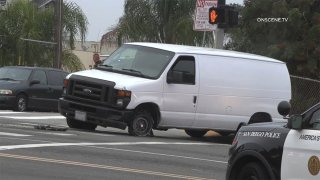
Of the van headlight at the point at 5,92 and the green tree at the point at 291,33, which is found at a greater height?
the green tree at the point at 291,33

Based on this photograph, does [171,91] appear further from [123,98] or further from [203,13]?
[203,13]

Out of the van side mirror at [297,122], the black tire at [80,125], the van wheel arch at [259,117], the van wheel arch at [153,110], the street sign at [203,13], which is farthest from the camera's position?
the street sign at [203,13]

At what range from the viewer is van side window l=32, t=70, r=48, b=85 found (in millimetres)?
23156

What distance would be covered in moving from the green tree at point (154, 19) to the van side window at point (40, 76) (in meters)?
18.8

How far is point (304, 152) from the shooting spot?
6.70 m

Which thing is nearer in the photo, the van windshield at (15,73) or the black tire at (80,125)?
the black tire at (80,125)

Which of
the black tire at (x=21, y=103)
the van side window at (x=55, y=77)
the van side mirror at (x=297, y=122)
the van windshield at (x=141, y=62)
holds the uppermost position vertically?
the van windshield at (x=141, y=62)

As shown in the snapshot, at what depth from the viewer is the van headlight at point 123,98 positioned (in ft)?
48.7

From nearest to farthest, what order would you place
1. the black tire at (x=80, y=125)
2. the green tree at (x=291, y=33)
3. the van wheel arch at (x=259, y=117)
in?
the black tire at (x=80, y=125)
the van wheel arch at (x=259, y=117)
the green tree at (x=291, y=33)

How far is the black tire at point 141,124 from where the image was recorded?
15221 millimetres

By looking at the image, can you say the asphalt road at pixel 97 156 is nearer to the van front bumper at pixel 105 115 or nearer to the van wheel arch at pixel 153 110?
the van front bumper at pixel 105 115

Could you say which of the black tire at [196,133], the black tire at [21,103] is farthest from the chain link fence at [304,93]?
the black tire at [21,103]

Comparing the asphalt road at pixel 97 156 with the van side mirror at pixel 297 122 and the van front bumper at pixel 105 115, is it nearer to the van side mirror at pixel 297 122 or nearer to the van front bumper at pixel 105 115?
the van front bumper at pixel 105 115

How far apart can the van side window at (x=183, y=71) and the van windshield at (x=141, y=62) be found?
0.79ft
